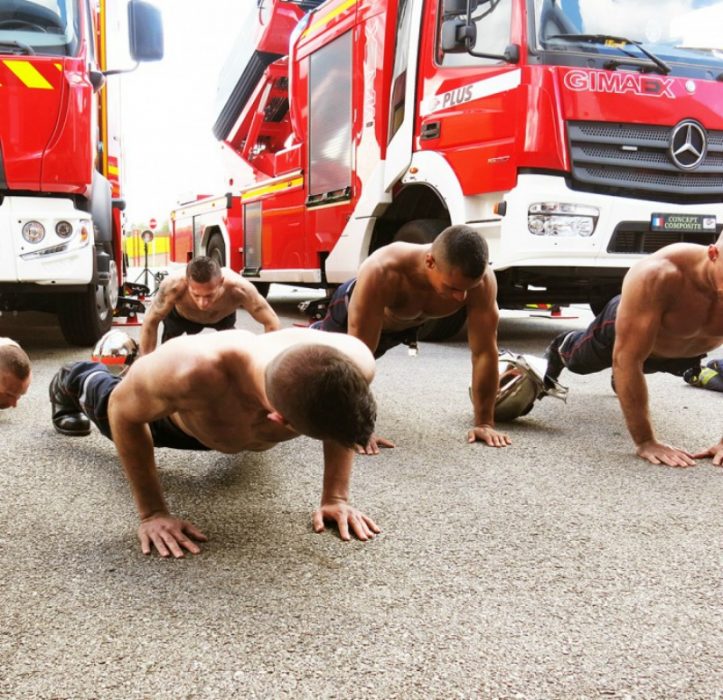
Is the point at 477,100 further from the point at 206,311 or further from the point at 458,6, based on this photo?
the point at 206,311

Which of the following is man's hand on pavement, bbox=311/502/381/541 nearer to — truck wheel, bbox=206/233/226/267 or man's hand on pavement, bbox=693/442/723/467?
man's hand on pavement, bbox=693/442/723/467

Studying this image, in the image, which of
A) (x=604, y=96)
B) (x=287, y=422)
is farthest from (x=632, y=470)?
(x=604, y=96)

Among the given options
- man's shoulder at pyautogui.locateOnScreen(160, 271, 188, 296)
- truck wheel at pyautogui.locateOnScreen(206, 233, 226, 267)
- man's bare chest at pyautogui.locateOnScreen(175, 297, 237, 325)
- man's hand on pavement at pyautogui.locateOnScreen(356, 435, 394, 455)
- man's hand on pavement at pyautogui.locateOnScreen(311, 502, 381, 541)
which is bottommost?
truck wheel at pyautogui.locateOnScreen(206, 233, 226, 267)

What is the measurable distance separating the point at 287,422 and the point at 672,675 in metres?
0.88

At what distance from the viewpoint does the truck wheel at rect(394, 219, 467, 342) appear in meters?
5.08

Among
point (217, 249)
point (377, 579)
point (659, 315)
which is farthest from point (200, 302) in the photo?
point (217, 249)

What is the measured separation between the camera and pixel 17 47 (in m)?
4.10

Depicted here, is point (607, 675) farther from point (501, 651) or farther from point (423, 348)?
point (423, 348)

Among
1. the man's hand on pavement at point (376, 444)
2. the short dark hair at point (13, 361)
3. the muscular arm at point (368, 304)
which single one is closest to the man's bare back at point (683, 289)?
the muscular arm at point (368, 304)

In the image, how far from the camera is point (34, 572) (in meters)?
1.70

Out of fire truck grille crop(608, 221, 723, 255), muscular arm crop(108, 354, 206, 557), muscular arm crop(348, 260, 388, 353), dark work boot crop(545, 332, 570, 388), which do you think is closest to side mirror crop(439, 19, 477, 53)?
fire truck grille crop(608, 221, 723, 255)

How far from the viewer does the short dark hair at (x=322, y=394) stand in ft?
4.63

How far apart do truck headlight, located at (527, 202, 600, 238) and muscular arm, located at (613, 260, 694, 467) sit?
174cm

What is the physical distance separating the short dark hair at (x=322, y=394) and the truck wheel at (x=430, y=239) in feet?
11.7
